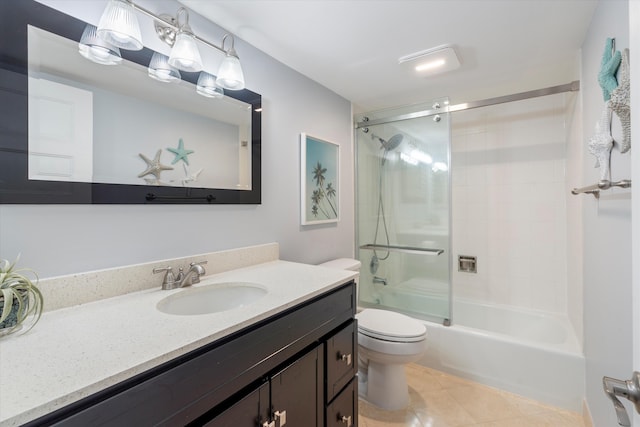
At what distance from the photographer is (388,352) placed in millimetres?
1682

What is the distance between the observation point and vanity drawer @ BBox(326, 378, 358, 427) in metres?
1.21

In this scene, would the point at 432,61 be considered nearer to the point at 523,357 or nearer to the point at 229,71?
the point at 229,71

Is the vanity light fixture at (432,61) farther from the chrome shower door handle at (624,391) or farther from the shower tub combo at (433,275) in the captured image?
the chrome shower door handle at (624,391)

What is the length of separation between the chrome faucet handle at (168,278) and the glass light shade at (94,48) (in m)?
0.81

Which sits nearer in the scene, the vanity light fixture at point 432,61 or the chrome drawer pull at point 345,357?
the chrome drawer pull at point 345,357

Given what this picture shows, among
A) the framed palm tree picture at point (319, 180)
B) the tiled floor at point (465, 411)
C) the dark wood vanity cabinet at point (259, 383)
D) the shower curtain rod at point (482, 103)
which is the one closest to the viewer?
the dark wood vanity cabinet at point (259, 383)

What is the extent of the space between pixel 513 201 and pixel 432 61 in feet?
5.09

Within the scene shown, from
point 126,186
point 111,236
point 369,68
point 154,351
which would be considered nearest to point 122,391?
point 154,351

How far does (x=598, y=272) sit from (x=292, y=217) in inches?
65.2

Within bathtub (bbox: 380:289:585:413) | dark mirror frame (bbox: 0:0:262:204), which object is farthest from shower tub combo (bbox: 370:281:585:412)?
dark mirror frame (bbox: 0:0:262:204)

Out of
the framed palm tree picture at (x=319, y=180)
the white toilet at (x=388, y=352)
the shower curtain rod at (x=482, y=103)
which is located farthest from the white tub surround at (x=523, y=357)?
the shower curtain rod at (x=482, y=103)

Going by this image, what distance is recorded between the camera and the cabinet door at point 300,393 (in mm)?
953

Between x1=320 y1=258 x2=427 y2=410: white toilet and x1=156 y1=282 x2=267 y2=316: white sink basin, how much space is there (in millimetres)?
842

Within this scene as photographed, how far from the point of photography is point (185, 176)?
51.9 inches
